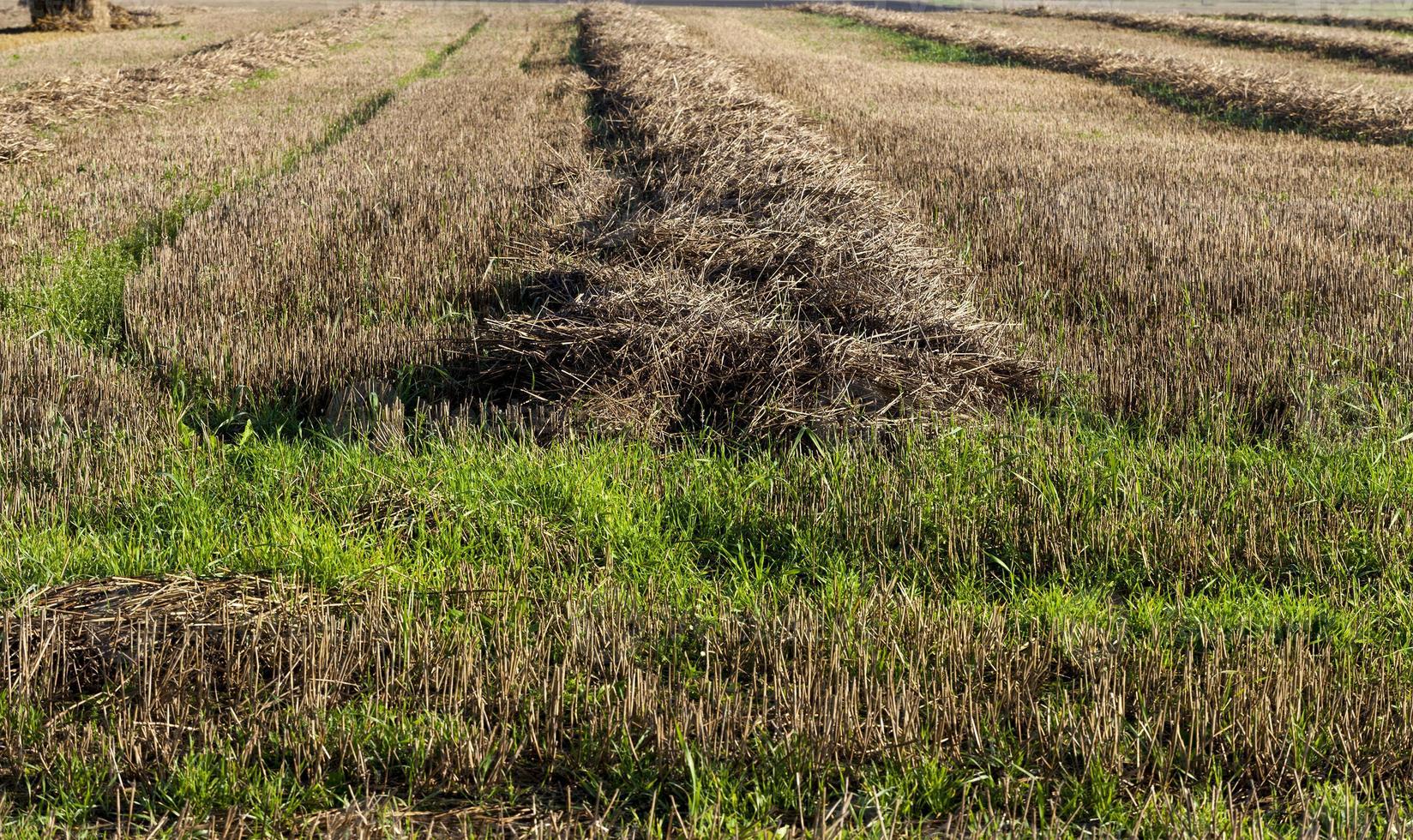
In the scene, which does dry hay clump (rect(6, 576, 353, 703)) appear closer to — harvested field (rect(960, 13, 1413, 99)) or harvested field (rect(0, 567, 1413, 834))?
harvested field (rect(0, 567, 1413, 834))

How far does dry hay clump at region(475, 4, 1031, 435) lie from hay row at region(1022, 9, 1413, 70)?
22.7 meters

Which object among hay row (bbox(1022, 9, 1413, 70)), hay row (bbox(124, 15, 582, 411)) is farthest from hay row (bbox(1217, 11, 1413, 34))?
hay row (bbox(124, 15, 582, 411))

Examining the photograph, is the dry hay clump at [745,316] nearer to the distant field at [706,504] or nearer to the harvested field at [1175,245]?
the distant field at [706,504]

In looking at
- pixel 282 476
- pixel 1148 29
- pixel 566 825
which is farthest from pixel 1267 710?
pixel 1148 29

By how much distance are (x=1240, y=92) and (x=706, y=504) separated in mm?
15805

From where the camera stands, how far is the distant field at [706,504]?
97.3 inches

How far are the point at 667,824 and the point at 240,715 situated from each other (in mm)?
1123

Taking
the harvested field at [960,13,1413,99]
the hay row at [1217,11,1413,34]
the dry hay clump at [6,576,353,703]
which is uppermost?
the hay row at [1217,11,1413,34]

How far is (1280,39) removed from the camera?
1176 inches

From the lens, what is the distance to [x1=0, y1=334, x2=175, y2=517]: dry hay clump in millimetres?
3834

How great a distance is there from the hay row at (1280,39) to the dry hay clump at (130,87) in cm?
2424

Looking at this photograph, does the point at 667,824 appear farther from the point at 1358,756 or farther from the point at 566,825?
the point at 1358,756

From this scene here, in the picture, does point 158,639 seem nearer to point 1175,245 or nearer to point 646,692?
point 646,692

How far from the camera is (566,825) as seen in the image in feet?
7.41
